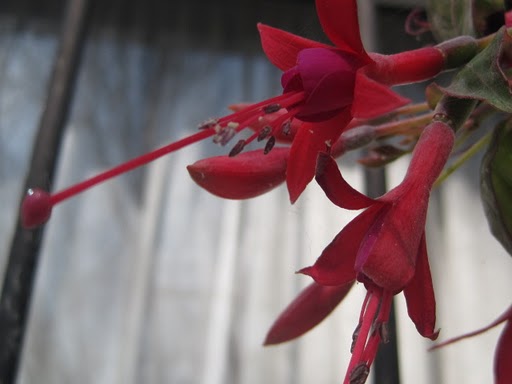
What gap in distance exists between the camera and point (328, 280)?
0.56ft

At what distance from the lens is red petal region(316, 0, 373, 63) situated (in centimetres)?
17

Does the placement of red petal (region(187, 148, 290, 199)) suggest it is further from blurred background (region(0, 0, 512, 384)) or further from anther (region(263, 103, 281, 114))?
blurred background (region(0, 0, 512, 384))

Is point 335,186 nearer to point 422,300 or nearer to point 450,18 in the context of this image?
point 422,300

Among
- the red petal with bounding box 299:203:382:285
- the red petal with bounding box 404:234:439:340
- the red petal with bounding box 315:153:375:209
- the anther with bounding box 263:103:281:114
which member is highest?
the anther with bounding box 263:103:281:114

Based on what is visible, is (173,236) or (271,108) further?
(173,236)

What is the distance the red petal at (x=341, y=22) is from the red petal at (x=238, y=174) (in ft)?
0.17

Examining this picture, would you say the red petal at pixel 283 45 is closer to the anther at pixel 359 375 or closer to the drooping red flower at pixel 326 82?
the drooping red flower at pixel 326 82

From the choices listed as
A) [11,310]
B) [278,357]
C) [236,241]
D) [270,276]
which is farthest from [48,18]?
[11,310]

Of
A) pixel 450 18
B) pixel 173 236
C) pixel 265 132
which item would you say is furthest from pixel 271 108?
pixel 173 236

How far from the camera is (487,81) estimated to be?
0.17 metres

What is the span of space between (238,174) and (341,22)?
0.07 m

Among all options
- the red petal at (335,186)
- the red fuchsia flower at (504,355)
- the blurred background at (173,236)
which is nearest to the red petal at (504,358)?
the red fuchsia flower at (504,355)

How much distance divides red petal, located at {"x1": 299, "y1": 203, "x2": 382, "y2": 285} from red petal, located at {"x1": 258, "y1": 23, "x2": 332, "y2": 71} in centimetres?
6

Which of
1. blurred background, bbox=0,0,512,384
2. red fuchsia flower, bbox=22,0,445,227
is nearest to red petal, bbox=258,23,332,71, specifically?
red fuchsia flower, bbox=22,0,445,227
